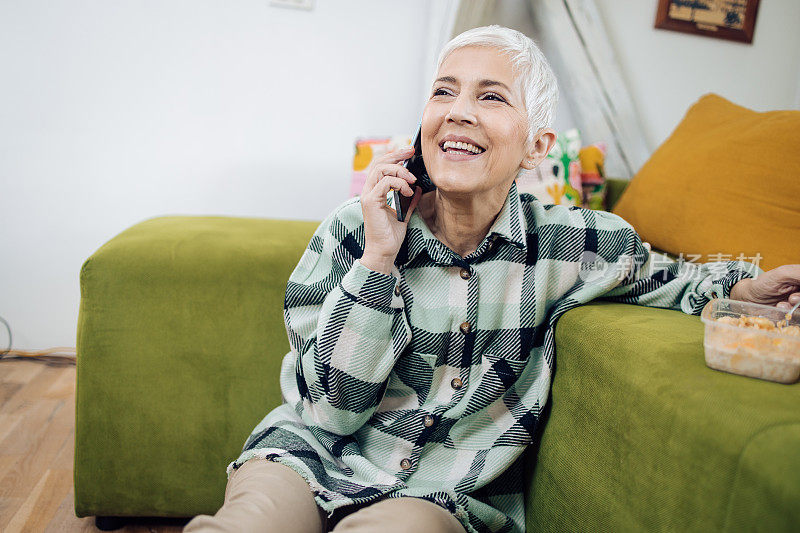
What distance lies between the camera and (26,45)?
7.51 ft

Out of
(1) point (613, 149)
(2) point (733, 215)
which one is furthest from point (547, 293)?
(1) point (613, 149)

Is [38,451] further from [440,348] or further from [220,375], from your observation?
[440,348]

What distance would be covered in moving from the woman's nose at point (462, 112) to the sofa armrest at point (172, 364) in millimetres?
537

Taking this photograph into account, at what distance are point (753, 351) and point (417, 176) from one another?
0.72 metres

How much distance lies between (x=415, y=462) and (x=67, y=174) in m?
2.01

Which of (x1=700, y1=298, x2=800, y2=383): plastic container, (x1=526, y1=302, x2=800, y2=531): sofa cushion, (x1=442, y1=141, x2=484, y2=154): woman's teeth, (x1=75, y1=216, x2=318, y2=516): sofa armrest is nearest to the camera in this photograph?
(x1=526, y1=302, x2=800, y2=531): sofa cushion

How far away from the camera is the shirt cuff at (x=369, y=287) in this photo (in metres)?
1.06

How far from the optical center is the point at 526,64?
117 cm

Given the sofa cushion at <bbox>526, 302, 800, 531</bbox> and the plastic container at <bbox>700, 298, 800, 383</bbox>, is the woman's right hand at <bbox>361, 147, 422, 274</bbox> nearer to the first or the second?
the sofa cushion at <bbox>526, 302, 800, 531</bbox>

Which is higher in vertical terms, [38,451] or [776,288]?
[776,288]

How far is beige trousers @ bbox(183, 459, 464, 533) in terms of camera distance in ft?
2.95

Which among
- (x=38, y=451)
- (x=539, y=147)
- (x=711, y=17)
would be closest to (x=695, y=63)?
(x=711, y=17)

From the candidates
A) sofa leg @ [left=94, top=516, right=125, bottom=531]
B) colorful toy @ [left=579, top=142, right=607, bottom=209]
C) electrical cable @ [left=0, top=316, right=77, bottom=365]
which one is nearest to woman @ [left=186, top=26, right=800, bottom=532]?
sofa leg @ [left=94, top=516, right=125, bottom=531]

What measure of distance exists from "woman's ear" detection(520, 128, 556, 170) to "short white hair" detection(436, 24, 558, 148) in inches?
0.7
